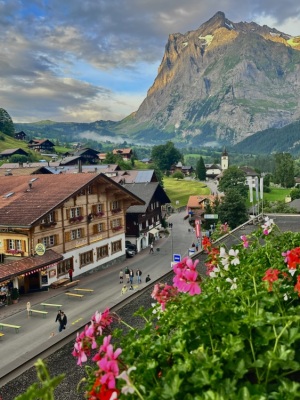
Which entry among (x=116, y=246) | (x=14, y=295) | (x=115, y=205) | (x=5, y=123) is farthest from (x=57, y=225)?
(x=5, y=123)

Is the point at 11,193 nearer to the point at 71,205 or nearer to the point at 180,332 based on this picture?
the point at 71,205

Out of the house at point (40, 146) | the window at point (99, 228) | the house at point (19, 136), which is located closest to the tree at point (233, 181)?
the window at point (99, 228)

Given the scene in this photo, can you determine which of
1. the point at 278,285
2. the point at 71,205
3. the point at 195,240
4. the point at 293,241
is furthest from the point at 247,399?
the point at 195,240

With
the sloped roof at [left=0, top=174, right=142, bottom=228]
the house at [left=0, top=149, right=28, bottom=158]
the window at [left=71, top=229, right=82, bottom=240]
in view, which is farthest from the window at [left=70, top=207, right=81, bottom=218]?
the house at [left=0, top=149, right=28, bottom=158]

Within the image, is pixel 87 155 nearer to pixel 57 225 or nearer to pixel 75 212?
pixel 75 212

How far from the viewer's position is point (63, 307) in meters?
30.5

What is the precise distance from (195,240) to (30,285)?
32046mm

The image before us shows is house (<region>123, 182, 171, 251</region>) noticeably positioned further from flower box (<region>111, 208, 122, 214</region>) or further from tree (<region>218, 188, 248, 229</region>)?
tree (<region>218, 188, 248, 229</region>)

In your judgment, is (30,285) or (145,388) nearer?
(145,388)

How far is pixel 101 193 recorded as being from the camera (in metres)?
43.9

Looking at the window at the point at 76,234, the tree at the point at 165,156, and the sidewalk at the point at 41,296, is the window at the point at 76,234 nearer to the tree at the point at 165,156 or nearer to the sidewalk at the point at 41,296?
the sidewalk at the point at 41,296

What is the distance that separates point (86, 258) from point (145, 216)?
19.0 metres

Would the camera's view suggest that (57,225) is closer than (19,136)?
Yes

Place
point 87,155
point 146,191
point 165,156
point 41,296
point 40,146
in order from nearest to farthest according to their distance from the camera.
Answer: point 41,296, point 146,191, point 87,155, point 165,156, point 40,146
